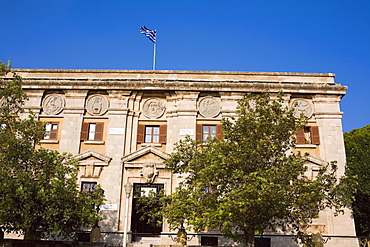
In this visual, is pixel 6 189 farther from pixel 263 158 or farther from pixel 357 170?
pixel 357 170

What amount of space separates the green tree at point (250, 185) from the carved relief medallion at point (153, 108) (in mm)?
7425

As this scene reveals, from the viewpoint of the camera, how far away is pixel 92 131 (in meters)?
23.7

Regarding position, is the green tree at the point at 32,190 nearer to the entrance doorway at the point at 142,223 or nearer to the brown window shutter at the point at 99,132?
the entrance doorway at the point at 142,223

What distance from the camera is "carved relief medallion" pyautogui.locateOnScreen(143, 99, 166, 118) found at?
79.2ft

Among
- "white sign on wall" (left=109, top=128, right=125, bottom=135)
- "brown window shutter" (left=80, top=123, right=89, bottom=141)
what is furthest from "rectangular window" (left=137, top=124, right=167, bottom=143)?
"brown window shutter" (left=80, top=123, right=89, bottom=141)

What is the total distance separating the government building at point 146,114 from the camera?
22.6m

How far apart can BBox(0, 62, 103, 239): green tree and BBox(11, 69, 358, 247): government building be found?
5.09 metres

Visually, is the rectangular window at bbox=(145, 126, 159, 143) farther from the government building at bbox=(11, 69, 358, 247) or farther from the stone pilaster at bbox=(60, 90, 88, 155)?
the stone pilaster at bbox=(60, 90, 88, 155)

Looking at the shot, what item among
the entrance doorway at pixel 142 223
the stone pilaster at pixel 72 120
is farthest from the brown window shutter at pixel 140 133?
Answer: the stone pilaster at pixel 72 120

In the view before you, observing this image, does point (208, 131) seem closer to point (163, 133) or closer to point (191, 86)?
point (163, 133)

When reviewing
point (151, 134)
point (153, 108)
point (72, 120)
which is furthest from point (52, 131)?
point (153, 108)

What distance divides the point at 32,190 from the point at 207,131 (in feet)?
38.3

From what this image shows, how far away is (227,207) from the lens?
14.0m

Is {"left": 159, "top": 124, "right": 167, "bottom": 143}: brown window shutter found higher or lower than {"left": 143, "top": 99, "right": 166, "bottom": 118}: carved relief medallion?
lower
